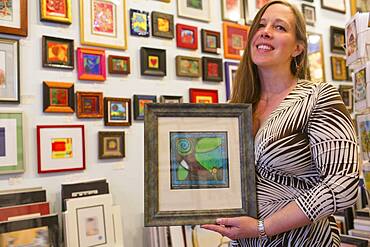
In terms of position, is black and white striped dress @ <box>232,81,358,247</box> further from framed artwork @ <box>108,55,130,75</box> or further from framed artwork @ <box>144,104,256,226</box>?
framed artwork @ <box>108,55,130,75</box>

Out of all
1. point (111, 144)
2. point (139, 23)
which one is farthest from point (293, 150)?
point (139, 23)

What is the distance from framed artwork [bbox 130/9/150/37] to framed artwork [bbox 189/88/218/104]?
0.45 metres

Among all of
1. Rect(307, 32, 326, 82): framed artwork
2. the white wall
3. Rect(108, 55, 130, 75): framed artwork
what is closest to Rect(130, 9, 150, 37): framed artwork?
the white wall

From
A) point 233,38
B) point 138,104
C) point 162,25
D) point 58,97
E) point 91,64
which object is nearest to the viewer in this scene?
point 58,97

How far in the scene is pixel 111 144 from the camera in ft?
6.84

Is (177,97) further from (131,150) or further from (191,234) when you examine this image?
(191,234)

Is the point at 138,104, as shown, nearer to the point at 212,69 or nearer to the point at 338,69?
the point at 212,69

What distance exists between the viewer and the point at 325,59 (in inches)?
127

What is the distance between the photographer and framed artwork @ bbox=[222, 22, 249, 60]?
261cm

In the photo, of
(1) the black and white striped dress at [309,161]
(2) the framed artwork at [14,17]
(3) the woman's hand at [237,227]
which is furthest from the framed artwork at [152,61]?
(3) the woman's hand at [237,227]

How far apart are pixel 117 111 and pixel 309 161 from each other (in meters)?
1.28

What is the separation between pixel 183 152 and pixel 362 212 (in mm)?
1564

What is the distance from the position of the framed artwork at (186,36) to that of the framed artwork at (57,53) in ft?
2.22

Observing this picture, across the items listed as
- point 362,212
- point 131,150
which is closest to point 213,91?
point 131,150
